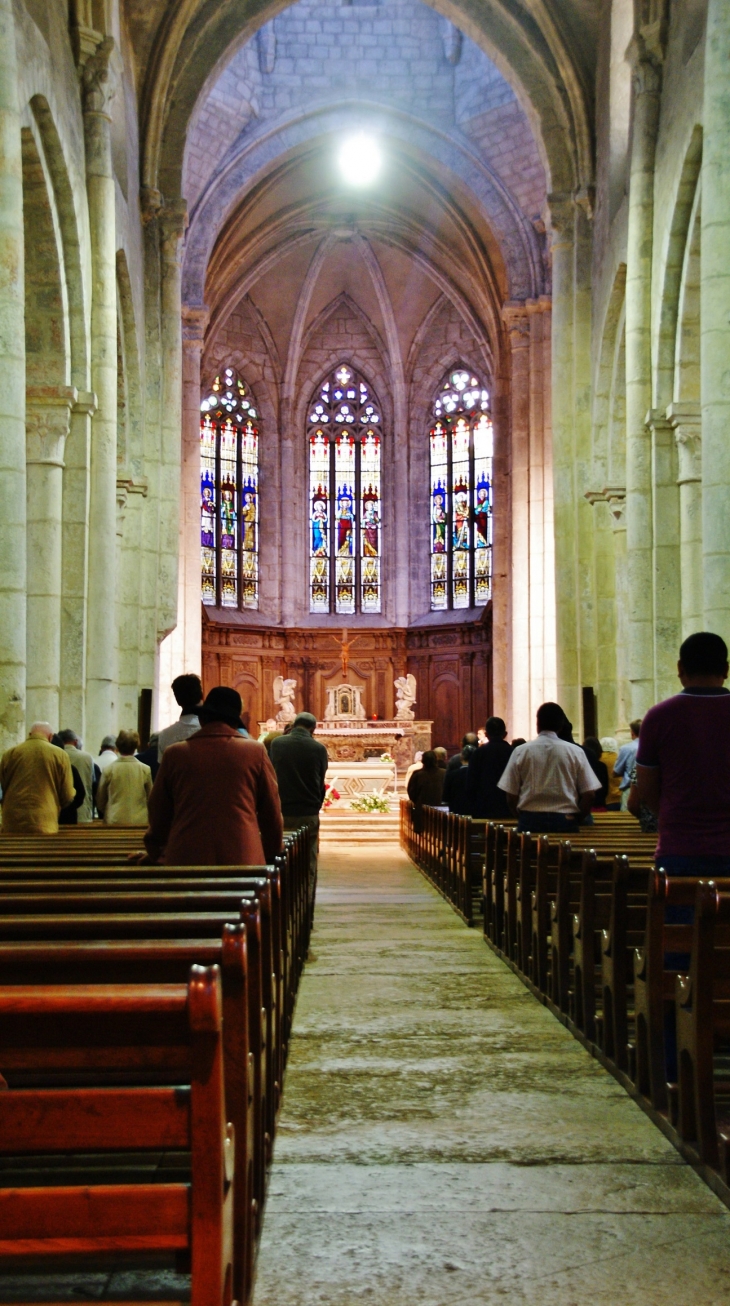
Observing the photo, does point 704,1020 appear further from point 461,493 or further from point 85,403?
point 461,493

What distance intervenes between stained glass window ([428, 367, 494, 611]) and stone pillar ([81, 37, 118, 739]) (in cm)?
1973

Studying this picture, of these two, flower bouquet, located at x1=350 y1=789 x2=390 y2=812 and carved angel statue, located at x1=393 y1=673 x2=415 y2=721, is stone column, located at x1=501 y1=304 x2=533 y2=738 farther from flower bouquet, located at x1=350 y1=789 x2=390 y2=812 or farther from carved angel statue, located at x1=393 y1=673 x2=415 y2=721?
flower bouquet, located at x1=350 y1=789 x2=390 y2=812

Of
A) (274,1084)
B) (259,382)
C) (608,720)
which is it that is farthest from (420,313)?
(274,1084)

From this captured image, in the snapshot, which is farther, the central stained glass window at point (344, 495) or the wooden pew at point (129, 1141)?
the central stained glass window at point (344, 495)

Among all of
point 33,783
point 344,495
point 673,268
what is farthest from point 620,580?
point 344,495

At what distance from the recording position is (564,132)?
20.6m

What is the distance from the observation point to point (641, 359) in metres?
15.7

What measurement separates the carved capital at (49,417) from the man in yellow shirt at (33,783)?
20.3ft

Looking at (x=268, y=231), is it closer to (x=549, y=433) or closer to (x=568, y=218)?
(x=549, y=433)

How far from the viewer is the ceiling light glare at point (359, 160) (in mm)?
28102

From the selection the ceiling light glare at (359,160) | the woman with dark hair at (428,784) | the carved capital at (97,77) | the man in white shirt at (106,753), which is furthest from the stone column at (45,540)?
the ceiling light glare at (359,160)

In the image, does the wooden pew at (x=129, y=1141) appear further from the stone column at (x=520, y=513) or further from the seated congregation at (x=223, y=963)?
the stone column at (x=520, y=513)

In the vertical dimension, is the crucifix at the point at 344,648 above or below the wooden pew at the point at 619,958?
above

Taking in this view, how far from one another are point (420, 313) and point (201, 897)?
32863 millimetres
